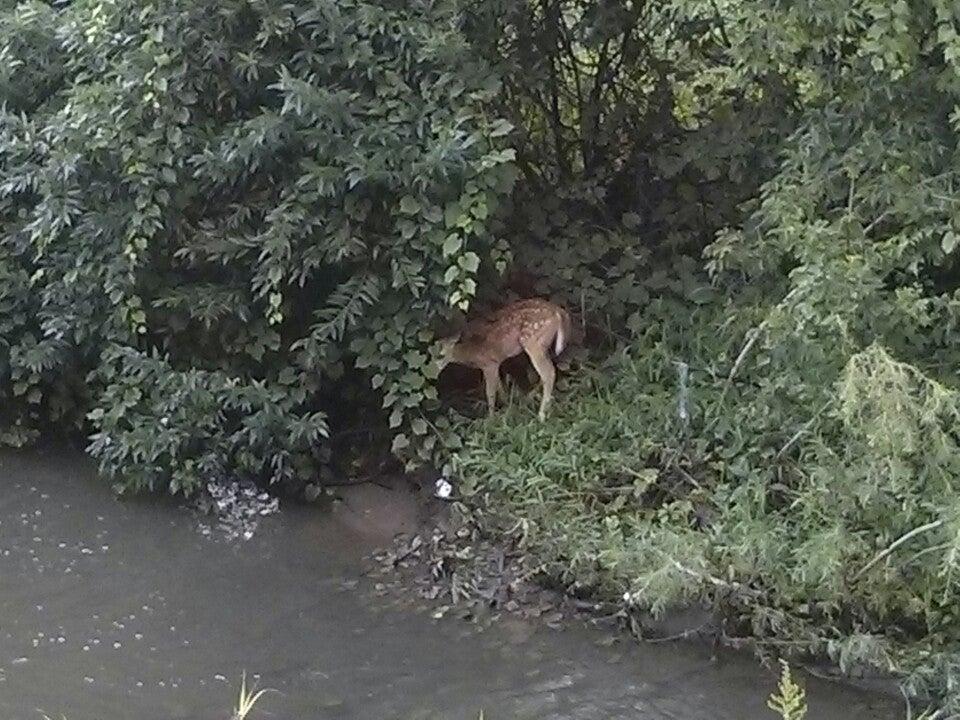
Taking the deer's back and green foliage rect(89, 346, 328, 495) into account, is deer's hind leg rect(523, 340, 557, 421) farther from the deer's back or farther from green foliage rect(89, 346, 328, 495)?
green foliage rect(89, 346, 328, 495)

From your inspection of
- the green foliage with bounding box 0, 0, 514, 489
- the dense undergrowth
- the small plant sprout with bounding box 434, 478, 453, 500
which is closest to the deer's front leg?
the dense undergrowth

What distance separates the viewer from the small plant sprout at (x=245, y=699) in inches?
197

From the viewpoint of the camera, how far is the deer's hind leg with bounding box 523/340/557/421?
684 centimetres

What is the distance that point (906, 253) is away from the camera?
5.84 m

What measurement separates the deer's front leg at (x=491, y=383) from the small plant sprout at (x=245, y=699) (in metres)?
2.05

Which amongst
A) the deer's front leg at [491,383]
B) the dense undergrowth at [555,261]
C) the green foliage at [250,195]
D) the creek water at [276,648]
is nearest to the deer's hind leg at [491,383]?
the deer's front leg at [491,383]

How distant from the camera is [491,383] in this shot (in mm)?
6938

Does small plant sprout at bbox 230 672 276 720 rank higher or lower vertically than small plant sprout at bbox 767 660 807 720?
lower

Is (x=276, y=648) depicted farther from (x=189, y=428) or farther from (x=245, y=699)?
(x=189, y=428)

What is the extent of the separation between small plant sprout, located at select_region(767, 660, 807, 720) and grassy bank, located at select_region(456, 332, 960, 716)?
25 cm

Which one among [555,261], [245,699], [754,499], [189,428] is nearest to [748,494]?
[754,499]

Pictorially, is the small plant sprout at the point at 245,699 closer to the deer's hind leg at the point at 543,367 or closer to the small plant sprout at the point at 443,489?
the small plant sprout at the point at 443,489

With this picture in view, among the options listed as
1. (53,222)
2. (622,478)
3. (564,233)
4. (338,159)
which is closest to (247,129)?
(338,159)

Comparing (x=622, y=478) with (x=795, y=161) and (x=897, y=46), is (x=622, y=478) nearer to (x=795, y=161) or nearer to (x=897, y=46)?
(x=795, y=161)
